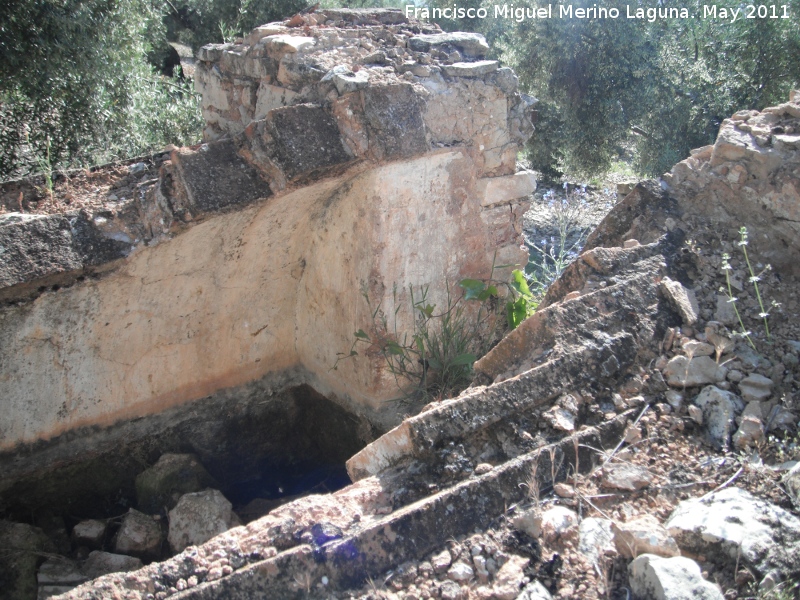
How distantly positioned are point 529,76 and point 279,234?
304 inches

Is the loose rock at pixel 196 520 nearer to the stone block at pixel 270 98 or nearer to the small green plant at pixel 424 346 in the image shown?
the small green plant at pixel 424 346

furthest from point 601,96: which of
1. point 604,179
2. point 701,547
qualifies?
point 701,547

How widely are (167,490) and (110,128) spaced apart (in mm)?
5500

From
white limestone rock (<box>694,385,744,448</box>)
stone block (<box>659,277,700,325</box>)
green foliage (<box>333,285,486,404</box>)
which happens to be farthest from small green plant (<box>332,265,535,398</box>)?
white limestone rock (<box>694,385,744,448</box>)

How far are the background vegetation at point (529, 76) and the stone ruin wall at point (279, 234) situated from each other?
11.7ft

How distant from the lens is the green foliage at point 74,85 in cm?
701

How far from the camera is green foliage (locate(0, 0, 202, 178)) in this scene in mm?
7008

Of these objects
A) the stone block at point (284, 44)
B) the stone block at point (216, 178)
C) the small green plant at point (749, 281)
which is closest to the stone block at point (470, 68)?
the stone block at point (284, 44)

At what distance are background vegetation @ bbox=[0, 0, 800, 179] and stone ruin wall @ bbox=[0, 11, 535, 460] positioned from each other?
11.7 feet

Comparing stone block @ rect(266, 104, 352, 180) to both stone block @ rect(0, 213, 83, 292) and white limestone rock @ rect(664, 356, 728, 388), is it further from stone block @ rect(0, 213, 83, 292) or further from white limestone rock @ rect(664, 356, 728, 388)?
white limestone rock @ rect(664, 356, 728, 388)

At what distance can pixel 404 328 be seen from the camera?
4.03m

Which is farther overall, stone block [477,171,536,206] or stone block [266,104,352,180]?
stone block [477,171,536,206]

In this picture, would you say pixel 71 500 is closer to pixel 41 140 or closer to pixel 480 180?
pixel 480 180

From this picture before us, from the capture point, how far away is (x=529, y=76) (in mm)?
10797
